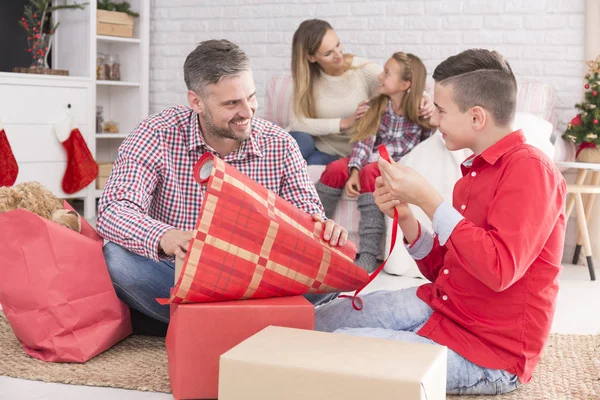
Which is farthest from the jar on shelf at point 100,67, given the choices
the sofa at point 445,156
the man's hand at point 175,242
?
the man's hand at point 175,242

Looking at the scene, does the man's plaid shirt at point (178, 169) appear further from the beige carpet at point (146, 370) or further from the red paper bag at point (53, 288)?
the beige carpet at point (146, 370)

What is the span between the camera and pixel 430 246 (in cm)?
183

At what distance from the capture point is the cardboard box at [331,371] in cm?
132

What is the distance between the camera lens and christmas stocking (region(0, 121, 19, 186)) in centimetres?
422

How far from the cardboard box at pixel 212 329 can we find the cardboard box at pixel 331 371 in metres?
0.18

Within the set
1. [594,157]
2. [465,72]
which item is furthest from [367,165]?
[465,72]

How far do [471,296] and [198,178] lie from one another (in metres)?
0.63

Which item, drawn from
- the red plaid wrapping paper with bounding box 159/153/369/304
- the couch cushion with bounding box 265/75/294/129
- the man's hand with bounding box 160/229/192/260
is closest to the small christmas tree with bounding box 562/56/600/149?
the couch cushion with bounding box 265/75/294/129

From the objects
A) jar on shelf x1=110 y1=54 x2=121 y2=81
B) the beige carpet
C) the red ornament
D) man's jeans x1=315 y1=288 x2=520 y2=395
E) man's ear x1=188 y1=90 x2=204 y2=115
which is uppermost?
jar on shelf x1=110 y1=54 x2=121 y2=81

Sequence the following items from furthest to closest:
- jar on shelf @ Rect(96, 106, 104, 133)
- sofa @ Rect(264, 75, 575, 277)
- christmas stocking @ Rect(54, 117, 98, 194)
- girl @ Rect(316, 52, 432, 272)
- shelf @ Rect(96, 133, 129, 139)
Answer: jar on shelf @ Rect(96, 106, 104, 133) < shelf @ Rect(96, 133, 129, 139) < christmas stocking @ Rect(54, 117, 98, 194) < girl @ Rect(316, 52, 432, 272) < sofa @ Rect(264, 75, 575, 277)

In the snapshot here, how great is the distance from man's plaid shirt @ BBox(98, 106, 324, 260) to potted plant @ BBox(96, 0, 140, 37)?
2933 millimetres

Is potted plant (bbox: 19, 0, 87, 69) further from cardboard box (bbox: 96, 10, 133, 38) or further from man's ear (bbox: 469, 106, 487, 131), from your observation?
man's ear (bbox: 469, 106, 487, 131)

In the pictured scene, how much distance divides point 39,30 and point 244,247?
353 cm

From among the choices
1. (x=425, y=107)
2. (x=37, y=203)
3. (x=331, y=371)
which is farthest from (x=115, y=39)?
(x=331, y=371)
